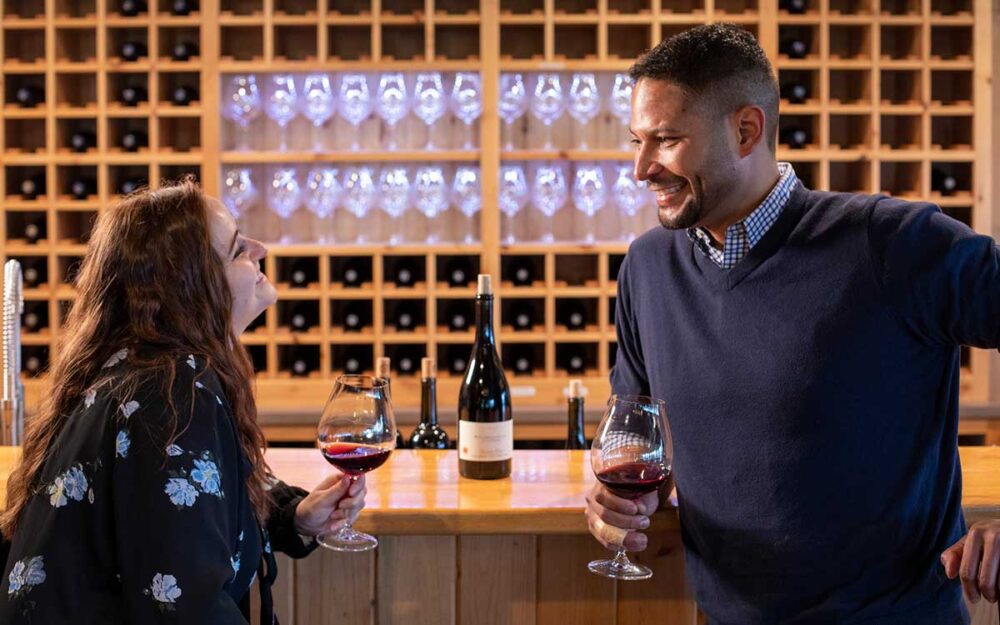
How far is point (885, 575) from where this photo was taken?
1.19 meters

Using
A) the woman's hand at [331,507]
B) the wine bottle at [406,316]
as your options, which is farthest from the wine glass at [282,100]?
the woman's hand at [331,507]

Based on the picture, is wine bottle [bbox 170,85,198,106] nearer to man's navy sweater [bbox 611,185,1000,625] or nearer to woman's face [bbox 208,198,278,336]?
woman's face [bbox 208,198,278,336]

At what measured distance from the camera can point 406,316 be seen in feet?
11.2

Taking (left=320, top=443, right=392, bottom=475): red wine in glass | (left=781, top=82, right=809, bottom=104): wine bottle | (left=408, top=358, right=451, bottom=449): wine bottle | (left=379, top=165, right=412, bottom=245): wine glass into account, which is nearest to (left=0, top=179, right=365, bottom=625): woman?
(left=320, top=443, right=392, bottom=475): red wine in glass

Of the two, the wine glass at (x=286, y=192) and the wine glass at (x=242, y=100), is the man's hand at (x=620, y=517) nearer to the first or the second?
the wine glass at (x=286, y=192)

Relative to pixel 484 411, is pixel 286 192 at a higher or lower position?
higher

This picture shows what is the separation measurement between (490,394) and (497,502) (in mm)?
331

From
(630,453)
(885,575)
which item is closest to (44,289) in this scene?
(630,453)

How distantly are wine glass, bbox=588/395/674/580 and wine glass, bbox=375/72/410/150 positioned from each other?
2.29 metres

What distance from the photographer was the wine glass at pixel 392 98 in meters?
3.29

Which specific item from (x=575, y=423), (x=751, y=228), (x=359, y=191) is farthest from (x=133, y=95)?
(x=751, y=228)

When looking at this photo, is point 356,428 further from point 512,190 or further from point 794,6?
point 794,6

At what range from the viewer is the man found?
119cm

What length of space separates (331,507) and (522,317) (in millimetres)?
2146
